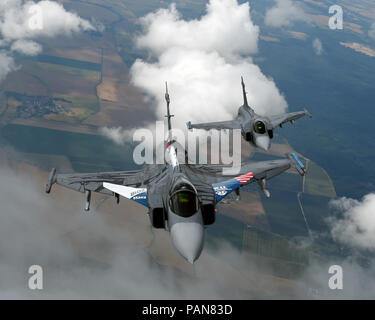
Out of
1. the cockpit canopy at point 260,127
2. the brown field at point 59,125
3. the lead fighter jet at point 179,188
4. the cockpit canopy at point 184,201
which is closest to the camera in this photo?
the lead fighter jet at point 179,188

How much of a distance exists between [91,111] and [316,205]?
117 metres

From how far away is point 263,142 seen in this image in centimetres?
3006

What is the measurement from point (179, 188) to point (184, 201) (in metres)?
0.95

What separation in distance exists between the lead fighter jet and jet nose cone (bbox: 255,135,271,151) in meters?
4.57

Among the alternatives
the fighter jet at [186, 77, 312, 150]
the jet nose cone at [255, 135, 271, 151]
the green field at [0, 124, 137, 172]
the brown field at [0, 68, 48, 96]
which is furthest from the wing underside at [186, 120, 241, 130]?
the brown field at [0, 68, 48, 96]

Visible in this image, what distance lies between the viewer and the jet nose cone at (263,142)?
3006 cm

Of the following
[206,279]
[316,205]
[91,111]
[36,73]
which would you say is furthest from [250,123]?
[36,73]

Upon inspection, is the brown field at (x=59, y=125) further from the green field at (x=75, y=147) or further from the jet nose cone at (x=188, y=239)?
the jet nose cone at (x=188, y=239)

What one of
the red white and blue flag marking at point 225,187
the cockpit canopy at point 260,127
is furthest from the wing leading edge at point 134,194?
the cockpit canopy at point 260,127

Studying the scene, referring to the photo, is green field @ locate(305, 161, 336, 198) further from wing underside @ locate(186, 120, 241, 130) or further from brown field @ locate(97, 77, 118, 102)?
brown field @ locate(97, 77, 118, 102)

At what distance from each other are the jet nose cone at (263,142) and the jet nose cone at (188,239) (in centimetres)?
1685

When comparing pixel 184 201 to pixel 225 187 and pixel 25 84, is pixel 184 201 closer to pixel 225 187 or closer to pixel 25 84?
pixel 225 187

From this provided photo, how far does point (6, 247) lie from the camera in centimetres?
8000

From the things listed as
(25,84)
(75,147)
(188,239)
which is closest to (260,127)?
(188,239)
